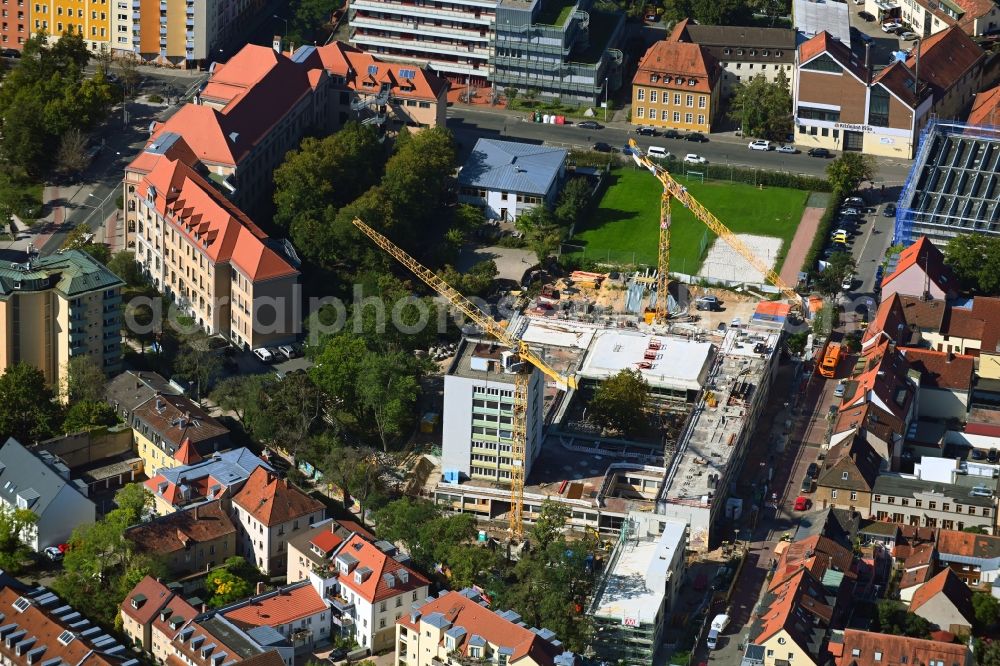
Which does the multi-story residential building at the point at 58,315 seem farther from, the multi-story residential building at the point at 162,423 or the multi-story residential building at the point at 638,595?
the multi-story residential building at the point at 638,595

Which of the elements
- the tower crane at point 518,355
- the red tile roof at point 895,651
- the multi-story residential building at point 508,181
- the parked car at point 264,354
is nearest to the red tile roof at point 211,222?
the parked car at point 264,354

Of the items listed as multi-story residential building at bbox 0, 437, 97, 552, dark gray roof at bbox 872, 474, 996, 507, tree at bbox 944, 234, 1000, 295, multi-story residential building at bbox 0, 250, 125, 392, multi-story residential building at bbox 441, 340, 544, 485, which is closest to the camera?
multi-story residential building at bbox 0, 437, 97, 552

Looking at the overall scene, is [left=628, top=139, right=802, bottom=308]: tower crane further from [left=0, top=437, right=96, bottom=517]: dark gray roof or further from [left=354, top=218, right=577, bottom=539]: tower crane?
[left=0, top=437, right=96, bottom=517]: dark gray roof

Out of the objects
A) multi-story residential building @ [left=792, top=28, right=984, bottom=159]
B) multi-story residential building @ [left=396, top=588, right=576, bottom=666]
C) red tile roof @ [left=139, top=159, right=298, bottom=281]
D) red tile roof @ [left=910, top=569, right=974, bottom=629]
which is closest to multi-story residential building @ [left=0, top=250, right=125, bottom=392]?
red tile roof @ [left=139, top=159, right=298, bottom=281]

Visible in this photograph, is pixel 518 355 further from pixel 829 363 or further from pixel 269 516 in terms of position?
pixel 829 363

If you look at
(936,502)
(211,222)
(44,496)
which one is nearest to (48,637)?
(44,496)

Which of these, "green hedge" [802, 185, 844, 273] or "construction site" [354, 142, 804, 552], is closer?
"construction site" [354, 142, 804, 552]
